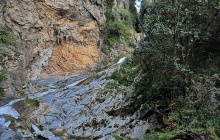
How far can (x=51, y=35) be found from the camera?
20547 mm

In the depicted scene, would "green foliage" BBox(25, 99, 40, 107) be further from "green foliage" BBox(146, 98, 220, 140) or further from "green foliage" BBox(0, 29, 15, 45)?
"green foliage" BBox(146, 98, 220, 140)

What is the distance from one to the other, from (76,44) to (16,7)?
519cm

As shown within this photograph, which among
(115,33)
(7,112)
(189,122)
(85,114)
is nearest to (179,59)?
(189,122)

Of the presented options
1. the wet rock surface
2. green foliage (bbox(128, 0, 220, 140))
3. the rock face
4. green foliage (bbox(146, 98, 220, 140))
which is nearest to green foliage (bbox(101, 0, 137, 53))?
the rock face

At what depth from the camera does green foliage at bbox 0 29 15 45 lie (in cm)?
1693

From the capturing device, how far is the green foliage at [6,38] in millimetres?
16928

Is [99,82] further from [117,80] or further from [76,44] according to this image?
[76,44]

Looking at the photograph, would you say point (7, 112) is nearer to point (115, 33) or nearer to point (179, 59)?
point (179, 59)

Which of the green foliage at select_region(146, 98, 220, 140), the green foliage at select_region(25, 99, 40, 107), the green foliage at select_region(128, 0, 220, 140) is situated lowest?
the green foliage at select_region(25, 99, 40, 107)

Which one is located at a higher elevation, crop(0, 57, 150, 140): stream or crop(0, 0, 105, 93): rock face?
crop(0, 0, 105, 93): rock face

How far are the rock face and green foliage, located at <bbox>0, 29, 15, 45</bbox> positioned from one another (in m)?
0.43

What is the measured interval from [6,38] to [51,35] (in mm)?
4008

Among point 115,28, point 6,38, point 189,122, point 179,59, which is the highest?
point 115,28

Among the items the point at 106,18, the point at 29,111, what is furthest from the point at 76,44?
the point at 29,111
